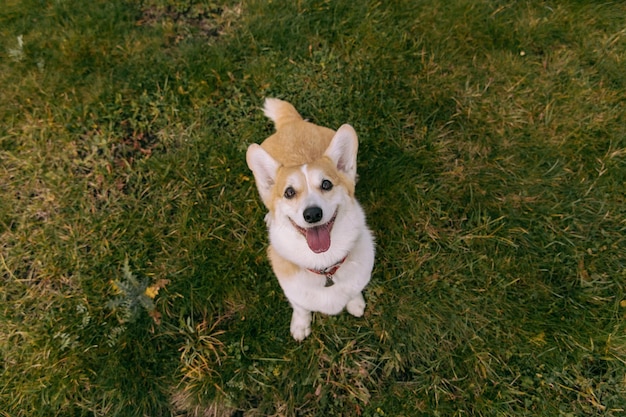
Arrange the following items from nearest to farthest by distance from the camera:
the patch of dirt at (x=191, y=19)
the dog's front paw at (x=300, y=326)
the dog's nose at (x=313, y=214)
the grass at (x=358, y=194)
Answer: the dog's nose at (x=313, y=214), the grass at (x=358, y=194), the dog's front paw at (x=300, y=326), the patch of dirt at (x=191, y=19)

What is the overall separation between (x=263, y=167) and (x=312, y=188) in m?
0.44

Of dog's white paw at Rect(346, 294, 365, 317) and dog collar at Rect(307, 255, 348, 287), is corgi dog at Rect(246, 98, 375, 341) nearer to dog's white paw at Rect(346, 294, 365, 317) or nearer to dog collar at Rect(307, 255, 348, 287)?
dog collar at Rect(307, 255, 348, 287)

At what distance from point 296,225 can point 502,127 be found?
2.47m

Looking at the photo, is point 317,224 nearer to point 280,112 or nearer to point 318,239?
point 318,239

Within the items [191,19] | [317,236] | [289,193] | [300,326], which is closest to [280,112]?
[289,193]

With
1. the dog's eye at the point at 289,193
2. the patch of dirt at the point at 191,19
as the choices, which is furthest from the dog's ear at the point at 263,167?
the patch of dirt at the point at 191,19

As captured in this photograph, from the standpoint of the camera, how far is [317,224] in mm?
2223

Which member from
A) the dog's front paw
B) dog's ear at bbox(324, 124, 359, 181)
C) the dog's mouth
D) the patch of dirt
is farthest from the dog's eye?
the patch of dirt

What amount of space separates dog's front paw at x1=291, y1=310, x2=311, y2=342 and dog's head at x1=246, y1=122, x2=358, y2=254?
90cm

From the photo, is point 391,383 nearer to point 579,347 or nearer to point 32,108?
point 579,347

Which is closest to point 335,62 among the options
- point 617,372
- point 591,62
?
point 591,62

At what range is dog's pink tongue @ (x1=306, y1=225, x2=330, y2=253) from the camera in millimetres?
2271

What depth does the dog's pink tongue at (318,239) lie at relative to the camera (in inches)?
89.4

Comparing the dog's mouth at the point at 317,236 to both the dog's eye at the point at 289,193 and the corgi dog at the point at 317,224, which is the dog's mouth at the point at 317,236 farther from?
the dog's eye at the point at 289,193
